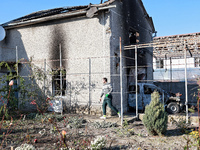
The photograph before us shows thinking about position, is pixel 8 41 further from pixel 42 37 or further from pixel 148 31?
pixel 148 31

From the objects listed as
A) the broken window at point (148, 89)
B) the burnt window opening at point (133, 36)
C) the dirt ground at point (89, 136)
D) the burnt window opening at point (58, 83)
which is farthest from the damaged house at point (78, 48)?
the dirt ground at point (89, 136)

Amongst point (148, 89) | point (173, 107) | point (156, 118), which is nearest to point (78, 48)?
point (148, 89)

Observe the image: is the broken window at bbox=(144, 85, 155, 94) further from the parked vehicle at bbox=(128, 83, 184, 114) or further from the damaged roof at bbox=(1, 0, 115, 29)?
the damaged roof at bbox=(1, 0, 115, 29)

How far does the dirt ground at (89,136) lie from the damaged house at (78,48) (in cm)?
181

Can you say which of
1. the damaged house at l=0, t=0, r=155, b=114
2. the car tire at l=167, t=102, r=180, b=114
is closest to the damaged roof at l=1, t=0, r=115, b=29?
the damaged house at l=0, t=0, r=155, b=114

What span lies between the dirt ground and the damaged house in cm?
181

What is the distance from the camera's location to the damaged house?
357 inches

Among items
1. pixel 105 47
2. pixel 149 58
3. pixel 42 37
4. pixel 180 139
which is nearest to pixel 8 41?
pixel 42 37

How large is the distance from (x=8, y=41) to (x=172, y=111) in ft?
34.3

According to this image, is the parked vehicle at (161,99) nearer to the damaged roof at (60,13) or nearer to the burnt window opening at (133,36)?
the burnt window opening at (133,36)

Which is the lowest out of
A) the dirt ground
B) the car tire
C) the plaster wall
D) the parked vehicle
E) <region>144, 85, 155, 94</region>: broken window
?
the dirt ground

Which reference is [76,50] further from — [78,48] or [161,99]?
[161,99]

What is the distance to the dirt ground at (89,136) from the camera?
5129 mm

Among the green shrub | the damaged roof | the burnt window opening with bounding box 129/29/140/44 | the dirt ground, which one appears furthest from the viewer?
the burnt window opening with bounding box 129/29/140/44
